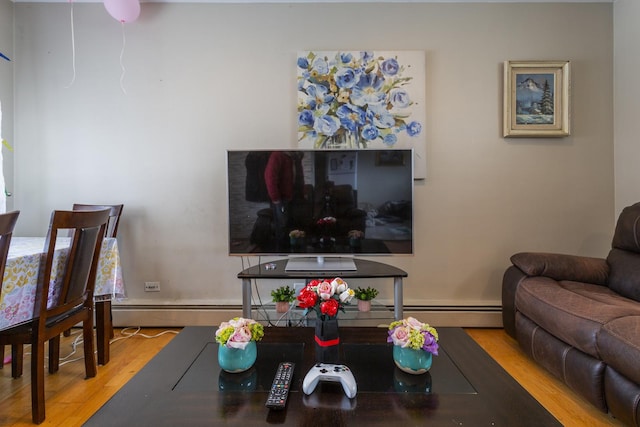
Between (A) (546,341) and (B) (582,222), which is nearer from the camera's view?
(A) (546,341)

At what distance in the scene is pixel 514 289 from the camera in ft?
6.67

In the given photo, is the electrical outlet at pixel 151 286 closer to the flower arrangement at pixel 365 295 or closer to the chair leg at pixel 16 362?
the chair leg at pixel 16 362

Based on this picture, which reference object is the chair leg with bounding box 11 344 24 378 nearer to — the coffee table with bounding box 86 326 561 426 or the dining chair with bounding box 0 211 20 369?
the dining chair with bounding box 0 211 20 369

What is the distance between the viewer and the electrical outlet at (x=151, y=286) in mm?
2482

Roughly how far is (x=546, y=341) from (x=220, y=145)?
7.66 feet

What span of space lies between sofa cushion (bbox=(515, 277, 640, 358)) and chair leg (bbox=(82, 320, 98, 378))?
7.60 ft

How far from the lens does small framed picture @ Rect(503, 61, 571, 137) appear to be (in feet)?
7.80

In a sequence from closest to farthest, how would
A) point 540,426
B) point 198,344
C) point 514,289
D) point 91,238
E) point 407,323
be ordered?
point 540,426 < point 407,323 < point 198,344 < point 91,238 < point 514,289

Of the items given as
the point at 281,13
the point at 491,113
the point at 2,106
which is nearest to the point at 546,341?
the point at 491,113

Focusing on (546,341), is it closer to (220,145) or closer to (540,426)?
(540,426)

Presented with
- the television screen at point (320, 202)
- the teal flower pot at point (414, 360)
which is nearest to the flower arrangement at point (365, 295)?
the television screen at point (320, 202)

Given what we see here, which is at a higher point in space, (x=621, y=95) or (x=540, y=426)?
(x=621, y=95)

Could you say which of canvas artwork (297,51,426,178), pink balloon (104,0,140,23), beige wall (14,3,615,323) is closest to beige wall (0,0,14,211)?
beige wall (14,3,615,323)

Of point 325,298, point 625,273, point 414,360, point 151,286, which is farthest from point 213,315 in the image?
point 625,273
